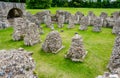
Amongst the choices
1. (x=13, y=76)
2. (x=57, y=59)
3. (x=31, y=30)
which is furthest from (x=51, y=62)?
(x=13, y=76)

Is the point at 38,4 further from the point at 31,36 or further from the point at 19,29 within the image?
the point at 31,36

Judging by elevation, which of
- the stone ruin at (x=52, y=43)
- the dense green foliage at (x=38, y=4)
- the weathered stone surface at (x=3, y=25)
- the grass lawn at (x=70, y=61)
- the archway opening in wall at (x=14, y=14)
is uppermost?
the dense green foliage at (x=38, y=4)

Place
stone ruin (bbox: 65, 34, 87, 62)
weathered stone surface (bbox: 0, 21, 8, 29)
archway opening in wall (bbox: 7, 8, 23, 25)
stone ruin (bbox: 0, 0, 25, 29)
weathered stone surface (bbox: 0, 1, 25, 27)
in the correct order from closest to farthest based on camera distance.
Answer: stone ruin (bbox: 65, 34, 87, 62) < weathered stone surface (bbox: 0, 21, 8, 29) < stone ruin (bbox: 0, 0, 25, 29) < weathered stone surface (bbox: 0, 1, 25, 27) < archway opening in wall (bbox: 7, 8, 23, 25)

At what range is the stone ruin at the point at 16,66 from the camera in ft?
32.4

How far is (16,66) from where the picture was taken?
33.1ft

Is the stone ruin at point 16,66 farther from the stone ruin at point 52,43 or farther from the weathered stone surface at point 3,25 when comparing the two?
the weathered stone surface at point 3,25

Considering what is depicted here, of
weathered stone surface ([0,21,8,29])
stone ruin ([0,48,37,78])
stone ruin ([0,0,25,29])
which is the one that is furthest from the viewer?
stone ruin ([0,0,25,29])

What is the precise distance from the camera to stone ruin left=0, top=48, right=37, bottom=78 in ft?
32.4

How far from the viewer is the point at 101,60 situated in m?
17.2

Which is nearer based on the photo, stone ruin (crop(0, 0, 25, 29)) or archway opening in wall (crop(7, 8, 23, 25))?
stone ruin (crop(0, 0, 25, 29))

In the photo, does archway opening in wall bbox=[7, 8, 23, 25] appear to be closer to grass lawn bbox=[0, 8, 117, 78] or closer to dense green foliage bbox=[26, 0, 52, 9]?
grass lawn bbox=[0, 8, 117, 78]

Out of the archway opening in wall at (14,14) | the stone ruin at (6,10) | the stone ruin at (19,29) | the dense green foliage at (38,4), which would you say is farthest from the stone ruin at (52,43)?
Result: the dense green foliage at (38,4)

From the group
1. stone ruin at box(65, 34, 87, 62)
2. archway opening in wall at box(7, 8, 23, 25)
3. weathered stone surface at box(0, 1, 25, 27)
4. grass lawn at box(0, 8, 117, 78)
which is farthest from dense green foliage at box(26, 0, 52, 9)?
stone ruin at box(65, 34, 87, 62)

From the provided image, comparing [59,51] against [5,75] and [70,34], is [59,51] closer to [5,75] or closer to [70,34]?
[70,34]
